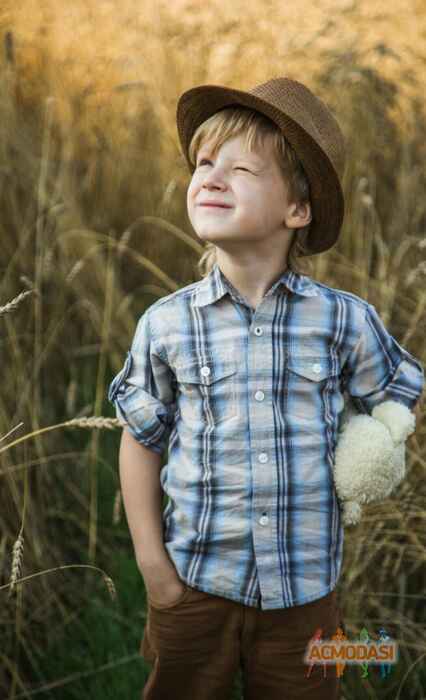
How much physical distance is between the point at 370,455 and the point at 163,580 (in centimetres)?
45

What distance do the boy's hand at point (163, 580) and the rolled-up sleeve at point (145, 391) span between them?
8.9 inches

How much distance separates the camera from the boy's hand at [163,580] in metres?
1.40

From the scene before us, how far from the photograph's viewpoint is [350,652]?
4.98 ft

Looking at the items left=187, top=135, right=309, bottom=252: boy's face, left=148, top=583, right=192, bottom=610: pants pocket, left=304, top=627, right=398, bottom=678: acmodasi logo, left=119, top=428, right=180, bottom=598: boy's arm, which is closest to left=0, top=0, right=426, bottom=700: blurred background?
left=304, top=627, right=398, bottom=678: acmodasi logo

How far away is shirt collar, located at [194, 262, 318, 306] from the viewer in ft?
4.47

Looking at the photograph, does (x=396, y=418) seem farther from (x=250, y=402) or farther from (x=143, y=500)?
(x=143, y=500)

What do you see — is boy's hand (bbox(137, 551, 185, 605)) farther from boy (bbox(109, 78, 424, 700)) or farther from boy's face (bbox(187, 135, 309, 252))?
boy's face (bbox(187, 135, 309, 252))

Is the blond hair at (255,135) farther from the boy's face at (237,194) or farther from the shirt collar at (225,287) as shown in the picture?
the shirt collar at (225,287)

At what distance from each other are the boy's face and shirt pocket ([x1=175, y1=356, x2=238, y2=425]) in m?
0.22

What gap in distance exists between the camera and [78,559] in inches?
83.7

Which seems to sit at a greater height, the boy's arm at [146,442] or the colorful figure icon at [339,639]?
the boy's arm at [146,442]

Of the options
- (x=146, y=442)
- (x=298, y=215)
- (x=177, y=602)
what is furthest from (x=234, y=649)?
(x=298, y=215)

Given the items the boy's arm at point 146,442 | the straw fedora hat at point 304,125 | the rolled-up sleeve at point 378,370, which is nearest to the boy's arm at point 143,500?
the boy's arm at point 146,442

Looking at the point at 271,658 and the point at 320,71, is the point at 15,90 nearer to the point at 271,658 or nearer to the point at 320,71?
the point at 320,71
